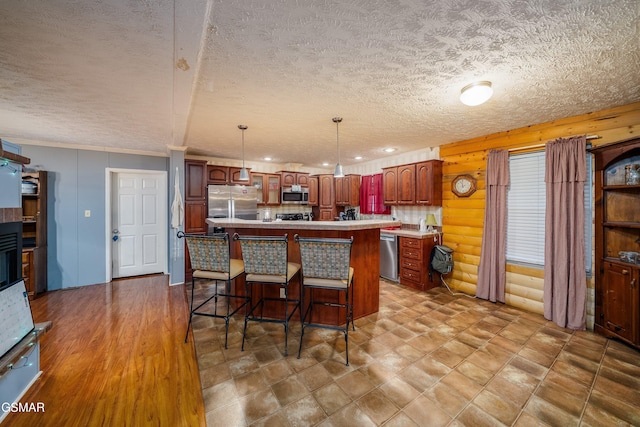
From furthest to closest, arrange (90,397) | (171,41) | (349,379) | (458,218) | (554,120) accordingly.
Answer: (458,218) → (554,120) → (349,379) → (90,397) → (171,41)

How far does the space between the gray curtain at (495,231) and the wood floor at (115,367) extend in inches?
151

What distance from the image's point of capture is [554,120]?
10.1 ft

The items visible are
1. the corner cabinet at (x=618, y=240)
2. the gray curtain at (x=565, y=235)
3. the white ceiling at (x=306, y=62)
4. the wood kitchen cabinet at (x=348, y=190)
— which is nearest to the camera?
the white ceiling at (x=306, y=62)

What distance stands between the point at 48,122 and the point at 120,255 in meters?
2.52

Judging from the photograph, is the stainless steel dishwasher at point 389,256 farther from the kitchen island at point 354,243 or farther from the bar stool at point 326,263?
the bar stool at point 326,263

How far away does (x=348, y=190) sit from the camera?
601cm

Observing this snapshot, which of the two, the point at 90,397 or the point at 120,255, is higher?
the point at 120,255

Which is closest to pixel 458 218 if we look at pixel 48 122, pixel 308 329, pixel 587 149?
pixel 587 149

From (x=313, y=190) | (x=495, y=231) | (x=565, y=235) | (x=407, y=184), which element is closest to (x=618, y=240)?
(x=565, y=235)

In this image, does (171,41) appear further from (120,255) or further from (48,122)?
(120,255)

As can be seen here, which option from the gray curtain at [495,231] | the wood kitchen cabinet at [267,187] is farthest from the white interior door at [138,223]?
the gray curtain at [495,231]

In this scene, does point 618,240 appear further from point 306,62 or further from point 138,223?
point 138,223

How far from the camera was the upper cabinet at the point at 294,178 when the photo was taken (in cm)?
584

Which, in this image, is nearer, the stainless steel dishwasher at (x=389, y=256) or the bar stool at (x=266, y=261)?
the bar stool at (x=266, y=261)
